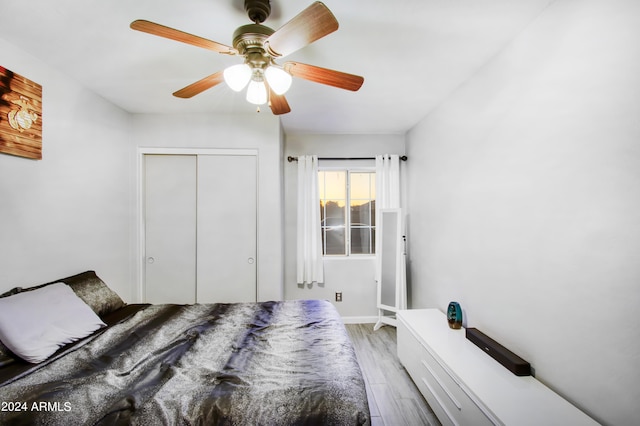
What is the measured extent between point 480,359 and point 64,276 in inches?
126

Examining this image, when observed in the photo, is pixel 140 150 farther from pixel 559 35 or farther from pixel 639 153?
pixel 639 153

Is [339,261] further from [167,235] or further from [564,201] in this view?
[564,201]

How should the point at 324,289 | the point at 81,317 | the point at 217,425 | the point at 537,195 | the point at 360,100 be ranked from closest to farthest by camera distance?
the point at 217,425 → the point at 537,195 → the point at 81,317 → the point at 360,100 → the point at 324,289

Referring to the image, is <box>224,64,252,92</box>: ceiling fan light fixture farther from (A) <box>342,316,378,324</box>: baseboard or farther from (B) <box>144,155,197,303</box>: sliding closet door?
(A) <box>342,316,378,324</box>: baseboard

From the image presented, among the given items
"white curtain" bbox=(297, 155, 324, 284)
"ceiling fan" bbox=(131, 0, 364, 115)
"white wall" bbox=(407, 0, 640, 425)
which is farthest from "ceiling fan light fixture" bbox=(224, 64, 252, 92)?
"white curtain" bbox=(297, 155, 324, 284)

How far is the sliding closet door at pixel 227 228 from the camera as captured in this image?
3.01 m

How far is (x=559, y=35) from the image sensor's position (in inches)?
55.4

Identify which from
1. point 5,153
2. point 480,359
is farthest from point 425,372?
point 5,153

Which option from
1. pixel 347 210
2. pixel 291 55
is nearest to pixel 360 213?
pixel 347 210

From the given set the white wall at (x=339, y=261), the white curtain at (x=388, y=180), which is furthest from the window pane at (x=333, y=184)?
the white curtain at (x=388, y=180)

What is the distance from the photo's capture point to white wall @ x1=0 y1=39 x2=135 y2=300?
1806 mm

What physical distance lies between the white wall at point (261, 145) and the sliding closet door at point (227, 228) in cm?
10

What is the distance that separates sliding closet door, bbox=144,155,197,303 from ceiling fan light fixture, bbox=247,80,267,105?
179cm

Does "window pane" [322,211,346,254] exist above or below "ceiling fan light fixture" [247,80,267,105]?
below
